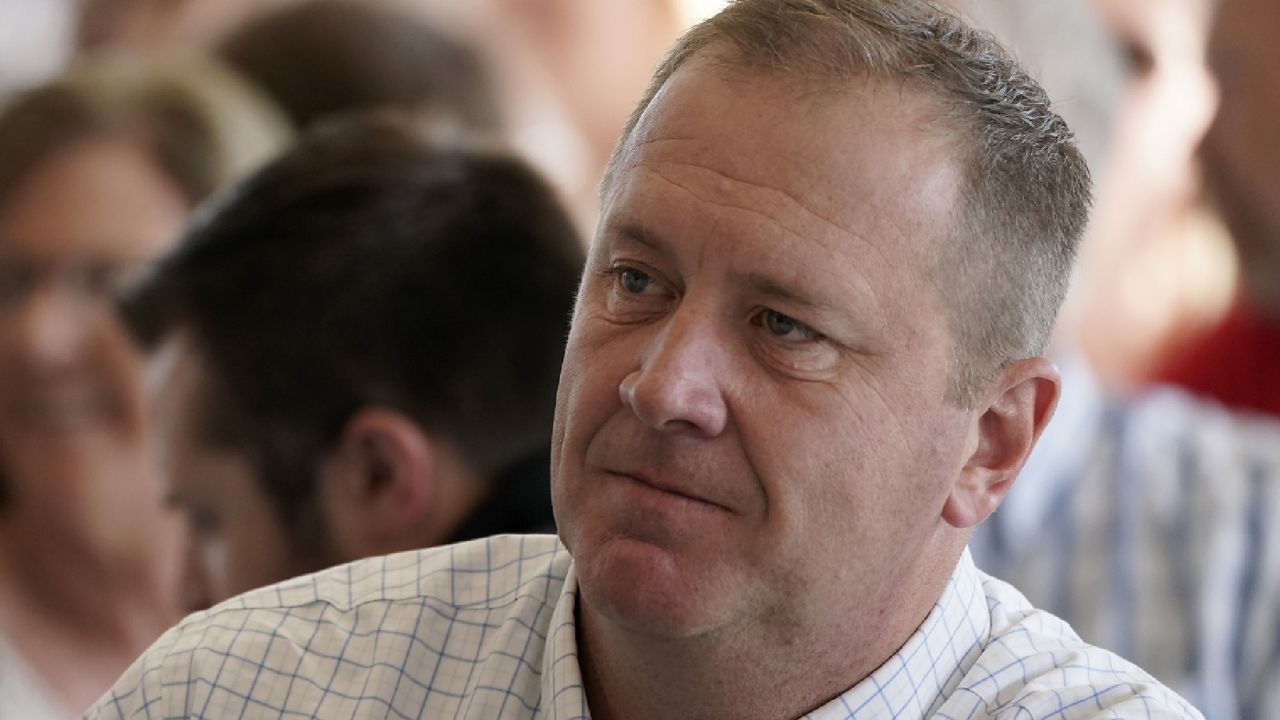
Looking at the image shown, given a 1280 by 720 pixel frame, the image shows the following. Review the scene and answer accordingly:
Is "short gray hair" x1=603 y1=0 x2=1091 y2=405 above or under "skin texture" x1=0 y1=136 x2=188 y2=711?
above

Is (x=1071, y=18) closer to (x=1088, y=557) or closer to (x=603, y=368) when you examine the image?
(x=1088, y=557)

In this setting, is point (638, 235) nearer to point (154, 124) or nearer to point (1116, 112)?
point (1116, 112)

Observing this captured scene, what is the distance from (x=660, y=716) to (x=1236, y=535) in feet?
5.84

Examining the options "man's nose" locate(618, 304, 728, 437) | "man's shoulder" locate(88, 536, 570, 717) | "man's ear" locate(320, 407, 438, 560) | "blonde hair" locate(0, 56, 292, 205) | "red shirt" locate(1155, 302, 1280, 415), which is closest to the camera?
"man's nose" locate(618, 304, 728, 437)

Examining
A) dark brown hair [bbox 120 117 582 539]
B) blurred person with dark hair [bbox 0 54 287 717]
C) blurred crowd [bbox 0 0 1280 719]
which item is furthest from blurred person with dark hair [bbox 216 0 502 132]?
dark brown hair [bbox 120 117 582 539]

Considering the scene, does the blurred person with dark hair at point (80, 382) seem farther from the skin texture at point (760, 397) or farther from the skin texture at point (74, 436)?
the skin texture at point (760, 397)

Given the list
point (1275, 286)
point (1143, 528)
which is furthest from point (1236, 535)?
point (1275, 286)

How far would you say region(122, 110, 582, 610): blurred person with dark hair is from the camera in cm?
222

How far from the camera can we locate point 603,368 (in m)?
1.41

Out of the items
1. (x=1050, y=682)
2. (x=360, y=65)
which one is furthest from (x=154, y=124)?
(x=1050, y=682)

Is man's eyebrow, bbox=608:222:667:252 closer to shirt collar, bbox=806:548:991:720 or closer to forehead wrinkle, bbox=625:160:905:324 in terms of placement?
forehead wrinkle, bbox=625:160:905:324

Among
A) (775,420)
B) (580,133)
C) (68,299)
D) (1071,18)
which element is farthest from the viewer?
(580,133)

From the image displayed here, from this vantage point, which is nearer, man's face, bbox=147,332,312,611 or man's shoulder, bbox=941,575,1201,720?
man's shoulder, bbox=941,575,1201,720

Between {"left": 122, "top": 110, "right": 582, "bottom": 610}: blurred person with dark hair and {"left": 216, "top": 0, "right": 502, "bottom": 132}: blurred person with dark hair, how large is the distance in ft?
4.59
